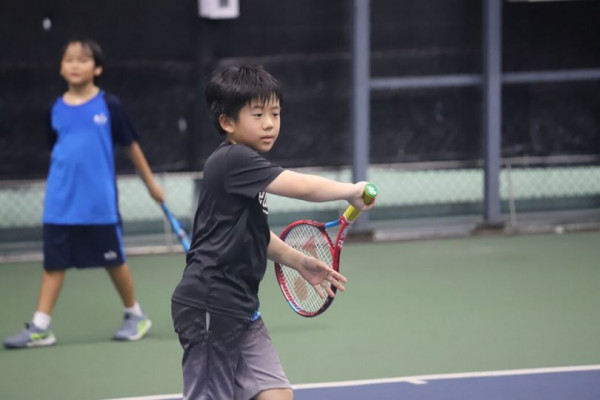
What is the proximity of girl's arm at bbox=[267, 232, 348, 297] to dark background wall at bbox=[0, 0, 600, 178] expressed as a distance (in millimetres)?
4974

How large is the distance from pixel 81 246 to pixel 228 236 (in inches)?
101

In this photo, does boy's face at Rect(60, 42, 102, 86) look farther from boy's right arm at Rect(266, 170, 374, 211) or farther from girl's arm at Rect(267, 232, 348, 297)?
boy's right arm at Rect(266, 170, 374, 211)

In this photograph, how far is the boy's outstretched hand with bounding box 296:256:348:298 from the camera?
365 cm

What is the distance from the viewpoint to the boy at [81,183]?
5926 mm

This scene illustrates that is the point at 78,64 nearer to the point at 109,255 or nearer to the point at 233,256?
the point at 109,255

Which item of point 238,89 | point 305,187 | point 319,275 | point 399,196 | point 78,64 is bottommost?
point 399,196

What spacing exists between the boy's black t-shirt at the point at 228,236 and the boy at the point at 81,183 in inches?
93.6

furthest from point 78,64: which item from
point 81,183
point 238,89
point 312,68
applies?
point 312,68

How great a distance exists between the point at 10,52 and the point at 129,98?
836 millimetres

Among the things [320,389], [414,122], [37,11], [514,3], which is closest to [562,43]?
[514,3]

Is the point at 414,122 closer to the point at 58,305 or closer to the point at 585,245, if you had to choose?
the point at 585,245

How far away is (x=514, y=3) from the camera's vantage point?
9172 mm

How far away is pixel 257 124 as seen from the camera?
141 inches

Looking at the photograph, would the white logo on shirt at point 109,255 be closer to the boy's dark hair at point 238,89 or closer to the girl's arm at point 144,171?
the girl's arm at point 144,171
